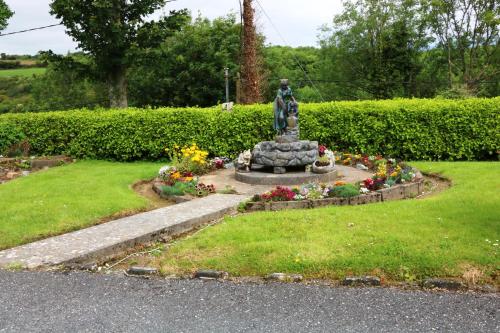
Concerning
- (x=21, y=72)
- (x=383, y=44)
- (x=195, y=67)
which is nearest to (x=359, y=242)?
(x=195, y=67)

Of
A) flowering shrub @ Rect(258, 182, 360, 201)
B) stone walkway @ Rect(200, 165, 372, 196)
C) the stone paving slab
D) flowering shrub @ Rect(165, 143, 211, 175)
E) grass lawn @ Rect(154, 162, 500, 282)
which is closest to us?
grass lawn @ Rect(154, 162, 500, 282)

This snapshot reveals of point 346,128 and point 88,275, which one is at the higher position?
point 346,128

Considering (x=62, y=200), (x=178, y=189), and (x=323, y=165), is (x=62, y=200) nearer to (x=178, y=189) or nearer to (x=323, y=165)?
(x=178, y=189)

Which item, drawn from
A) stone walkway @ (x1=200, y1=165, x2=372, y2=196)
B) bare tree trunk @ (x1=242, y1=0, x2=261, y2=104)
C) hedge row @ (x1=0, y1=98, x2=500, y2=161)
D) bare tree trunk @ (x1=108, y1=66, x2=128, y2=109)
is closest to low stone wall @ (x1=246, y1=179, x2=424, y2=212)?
stone walkway @ (x1=200, y1=165, x2=372, y2=196)

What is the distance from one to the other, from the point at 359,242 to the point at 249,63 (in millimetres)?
16564

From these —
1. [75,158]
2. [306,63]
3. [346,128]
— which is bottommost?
[75,158]

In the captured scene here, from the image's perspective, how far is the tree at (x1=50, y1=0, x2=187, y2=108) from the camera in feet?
67.9

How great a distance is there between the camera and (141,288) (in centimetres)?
543

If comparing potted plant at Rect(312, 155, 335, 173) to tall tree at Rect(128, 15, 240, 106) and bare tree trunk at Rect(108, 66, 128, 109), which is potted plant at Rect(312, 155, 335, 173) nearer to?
bare tree trunk at Rect(108, 66, 128, 109)

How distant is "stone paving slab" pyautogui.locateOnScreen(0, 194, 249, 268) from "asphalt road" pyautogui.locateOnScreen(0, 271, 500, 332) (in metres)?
0.72

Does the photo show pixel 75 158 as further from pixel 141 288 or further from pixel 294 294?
Answer: pixel 294 294

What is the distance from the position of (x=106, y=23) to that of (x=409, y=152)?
14042 mm

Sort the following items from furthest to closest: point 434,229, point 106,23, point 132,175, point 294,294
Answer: point 106,23
point 132,175
point 434,229
point 294,294

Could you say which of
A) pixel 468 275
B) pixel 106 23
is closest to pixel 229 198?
pixel 468 275
